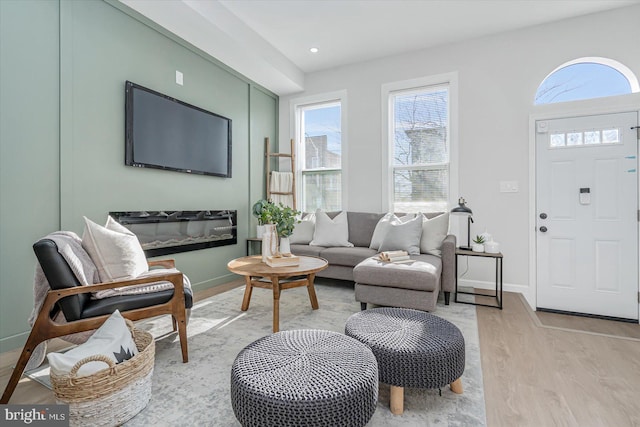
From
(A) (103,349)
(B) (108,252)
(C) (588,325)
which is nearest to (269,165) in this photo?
(B) (108,252)

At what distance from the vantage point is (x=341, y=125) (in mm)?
4512

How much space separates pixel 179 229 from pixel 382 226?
236 centimetres

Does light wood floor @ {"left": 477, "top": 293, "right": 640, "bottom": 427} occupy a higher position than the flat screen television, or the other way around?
the flat screen television

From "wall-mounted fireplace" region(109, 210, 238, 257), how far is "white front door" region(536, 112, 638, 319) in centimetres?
375

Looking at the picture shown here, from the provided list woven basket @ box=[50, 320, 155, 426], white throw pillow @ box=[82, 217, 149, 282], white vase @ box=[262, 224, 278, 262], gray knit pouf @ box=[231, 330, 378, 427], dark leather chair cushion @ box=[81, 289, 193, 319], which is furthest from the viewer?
white vase @ box=[262, 224, 278, 262]

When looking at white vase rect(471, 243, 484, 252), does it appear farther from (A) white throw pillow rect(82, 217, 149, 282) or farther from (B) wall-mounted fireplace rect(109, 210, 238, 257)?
(A) white throw pillow rect(82, 217, 149, 282)

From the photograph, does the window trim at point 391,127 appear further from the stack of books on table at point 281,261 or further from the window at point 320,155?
the stack of books on table at point 281,261

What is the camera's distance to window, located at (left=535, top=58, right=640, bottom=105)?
314 centimetres

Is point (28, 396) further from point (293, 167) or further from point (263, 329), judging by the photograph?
point (293, 167)

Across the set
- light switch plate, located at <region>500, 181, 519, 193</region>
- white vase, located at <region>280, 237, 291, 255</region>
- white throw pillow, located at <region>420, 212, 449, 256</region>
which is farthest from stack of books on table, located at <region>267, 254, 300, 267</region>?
light switch plate, located at <region>500, 181, 519, 193</region>

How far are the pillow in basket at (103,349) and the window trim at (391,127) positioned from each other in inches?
132

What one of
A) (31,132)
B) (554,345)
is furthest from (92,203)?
(554,345)

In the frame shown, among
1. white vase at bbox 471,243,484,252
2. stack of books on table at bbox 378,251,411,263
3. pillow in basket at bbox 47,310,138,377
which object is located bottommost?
pillow in basket at bbox 47,310,138,377

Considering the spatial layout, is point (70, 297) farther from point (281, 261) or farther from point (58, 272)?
point (281, 261)
